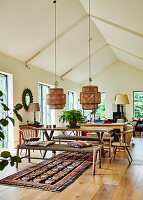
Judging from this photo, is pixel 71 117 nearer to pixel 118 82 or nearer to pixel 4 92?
pixel 4 92

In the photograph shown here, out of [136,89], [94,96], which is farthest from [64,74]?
[94,96]

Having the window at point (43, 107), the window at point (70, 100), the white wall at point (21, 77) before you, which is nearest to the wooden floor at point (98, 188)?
the white wall at point (21, 77)

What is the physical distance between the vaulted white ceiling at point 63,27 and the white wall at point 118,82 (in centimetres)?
337

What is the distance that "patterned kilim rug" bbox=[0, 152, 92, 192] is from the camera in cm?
337

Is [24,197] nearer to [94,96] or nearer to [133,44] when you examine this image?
[94,96]

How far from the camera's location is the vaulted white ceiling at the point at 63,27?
5316 mm

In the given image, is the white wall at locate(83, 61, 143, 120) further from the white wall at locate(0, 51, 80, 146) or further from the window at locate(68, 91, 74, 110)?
the white wall at locate(0, 51, 80, 146)

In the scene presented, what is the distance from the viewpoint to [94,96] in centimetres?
524

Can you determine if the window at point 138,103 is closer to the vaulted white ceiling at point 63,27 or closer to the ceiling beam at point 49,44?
the vaulted white ceiling at point 63,27

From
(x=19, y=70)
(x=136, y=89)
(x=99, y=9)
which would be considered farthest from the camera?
(x=136, y=89)

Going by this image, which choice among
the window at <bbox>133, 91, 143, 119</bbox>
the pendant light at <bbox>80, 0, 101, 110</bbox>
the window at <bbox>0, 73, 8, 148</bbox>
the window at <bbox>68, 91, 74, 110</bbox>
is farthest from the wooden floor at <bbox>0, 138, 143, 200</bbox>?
the window at <bbox>133, 91, 143, 119</bbox>

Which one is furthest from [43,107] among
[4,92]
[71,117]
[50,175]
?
[50,175]

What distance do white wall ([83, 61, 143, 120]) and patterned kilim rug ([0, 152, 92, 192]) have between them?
817cm

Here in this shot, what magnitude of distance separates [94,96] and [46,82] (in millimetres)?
4309
